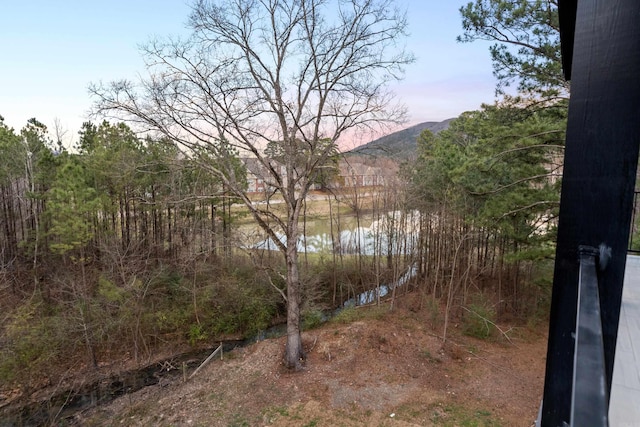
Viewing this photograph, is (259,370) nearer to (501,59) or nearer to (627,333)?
(627,333)

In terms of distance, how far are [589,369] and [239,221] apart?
15.9 m

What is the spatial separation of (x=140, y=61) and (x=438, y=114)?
1109cm

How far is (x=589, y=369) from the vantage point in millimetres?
540

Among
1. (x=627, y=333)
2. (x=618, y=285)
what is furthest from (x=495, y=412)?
(x=618, y=285)

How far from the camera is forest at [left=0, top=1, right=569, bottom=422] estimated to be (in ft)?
23.0

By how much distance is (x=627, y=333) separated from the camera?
9.36 ft

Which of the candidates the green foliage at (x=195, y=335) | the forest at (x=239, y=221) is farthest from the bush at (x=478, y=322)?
the green foliage at (x=195, y=335)

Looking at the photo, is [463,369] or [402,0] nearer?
[402,0]

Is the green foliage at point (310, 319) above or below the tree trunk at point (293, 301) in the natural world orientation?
below

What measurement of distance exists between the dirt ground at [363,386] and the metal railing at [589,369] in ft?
21.6

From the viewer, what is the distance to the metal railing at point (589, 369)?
45 cm

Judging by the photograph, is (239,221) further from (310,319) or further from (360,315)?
(360,315)

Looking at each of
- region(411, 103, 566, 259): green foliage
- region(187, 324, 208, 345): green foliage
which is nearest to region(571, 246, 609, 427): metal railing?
region(411, 103, 566, 259): green foliage

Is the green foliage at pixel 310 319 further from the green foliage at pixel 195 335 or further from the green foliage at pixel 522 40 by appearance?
the green foliage at pixel 522 40
